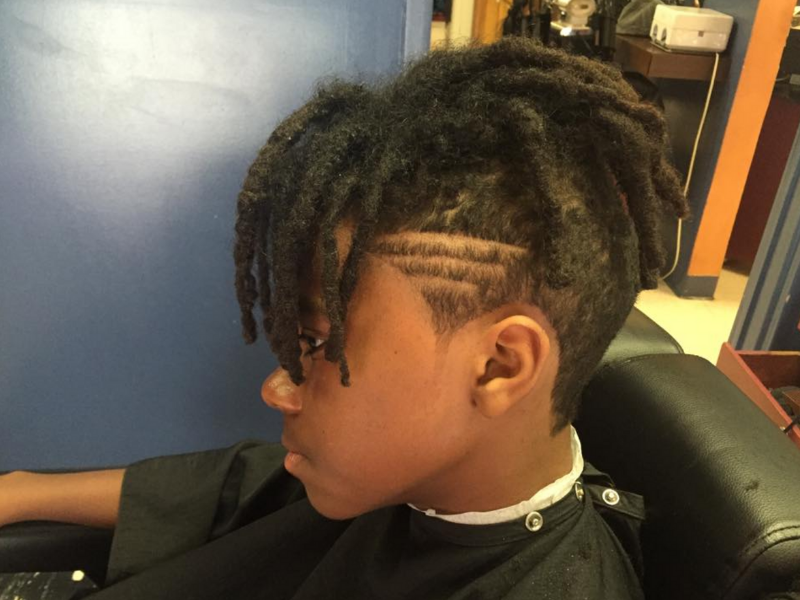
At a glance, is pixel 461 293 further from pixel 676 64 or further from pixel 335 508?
pixel 676 64

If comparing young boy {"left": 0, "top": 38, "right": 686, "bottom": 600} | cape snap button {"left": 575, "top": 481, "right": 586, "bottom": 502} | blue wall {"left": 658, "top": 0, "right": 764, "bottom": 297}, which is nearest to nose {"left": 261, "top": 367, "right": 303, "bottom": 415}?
young boy {"left": 0, "top": 38, "right": 686, "bottom": 600}

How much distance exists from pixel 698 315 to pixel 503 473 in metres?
2.03

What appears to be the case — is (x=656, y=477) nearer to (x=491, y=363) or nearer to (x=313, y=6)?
(x=491, y=363)

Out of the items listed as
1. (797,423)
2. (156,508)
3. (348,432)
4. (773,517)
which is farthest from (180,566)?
(797,423)

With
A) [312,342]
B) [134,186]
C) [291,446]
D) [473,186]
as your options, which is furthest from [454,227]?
[134,186]

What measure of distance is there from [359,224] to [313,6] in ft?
1.44

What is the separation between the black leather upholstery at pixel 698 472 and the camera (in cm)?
57

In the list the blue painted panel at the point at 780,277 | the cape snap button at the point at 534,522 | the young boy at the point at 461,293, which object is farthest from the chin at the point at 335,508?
the blue painted panel at the point at 780,277

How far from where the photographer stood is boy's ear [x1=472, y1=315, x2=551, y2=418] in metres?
0.55

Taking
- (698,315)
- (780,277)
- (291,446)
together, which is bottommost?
(698,315)

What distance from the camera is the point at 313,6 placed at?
0.84m

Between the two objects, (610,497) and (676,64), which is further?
(676,64)

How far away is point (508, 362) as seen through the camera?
1.85ft

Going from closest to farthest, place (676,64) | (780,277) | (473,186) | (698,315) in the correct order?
(473,186) < (780,277) < (676,64) < (698,315)
